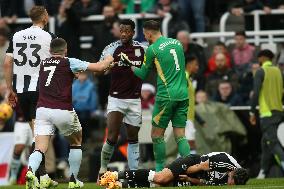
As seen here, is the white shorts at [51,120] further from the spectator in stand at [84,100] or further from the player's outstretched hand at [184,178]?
the spectator in stand at [84,100]

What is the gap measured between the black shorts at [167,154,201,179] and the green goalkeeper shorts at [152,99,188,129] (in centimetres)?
165

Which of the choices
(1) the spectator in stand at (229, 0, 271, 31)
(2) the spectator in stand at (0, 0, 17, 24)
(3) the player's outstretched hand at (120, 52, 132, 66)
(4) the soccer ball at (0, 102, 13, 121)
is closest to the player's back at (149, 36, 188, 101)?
(3) the player's outstretched hand at (120, 52, 132, 66)

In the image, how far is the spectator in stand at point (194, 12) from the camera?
26891 mm

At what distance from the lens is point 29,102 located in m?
19.3

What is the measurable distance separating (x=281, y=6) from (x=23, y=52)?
30.9 feet

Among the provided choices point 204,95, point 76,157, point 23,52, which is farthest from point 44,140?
point 204,95

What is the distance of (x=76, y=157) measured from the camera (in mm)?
18094

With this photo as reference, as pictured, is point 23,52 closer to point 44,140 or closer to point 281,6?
point 44,140

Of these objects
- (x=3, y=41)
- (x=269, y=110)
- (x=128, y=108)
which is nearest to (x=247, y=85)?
(x=269, y=110)

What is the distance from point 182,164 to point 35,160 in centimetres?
223

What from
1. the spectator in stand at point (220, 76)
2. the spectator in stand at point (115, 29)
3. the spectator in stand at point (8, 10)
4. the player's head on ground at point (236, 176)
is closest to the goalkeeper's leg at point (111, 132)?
the player's head on ground at point (236, 176)

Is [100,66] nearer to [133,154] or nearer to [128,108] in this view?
[128,108]

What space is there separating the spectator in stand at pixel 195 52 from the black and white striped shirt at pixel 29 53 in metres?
6.91

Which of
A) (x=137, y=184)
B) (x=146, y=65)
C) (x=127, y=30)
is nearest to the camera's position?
(x=137, y=184)
